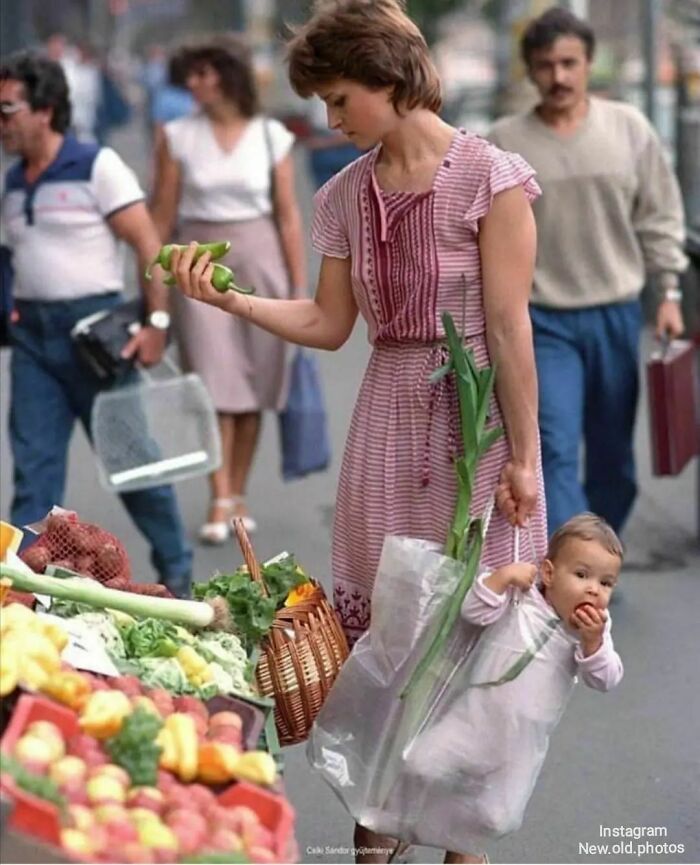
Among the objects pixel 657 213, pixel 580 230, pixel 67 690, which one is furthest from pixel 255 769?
pixel 657 213

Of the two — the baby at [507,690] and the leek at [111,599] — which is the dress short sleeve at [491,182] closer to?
the baby at [507,690]

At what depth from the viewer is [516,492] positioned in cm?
378

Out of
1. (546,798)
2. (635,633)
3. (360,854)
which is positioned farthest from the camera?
(635,633)

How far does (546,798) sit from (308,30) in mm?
2171

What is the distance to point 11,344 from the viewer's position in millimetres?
5992

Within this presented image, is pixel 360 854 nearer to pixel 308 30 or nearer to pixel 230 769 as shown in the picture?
pixel 230 769

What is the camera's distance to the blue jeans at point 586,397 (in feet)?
19.0

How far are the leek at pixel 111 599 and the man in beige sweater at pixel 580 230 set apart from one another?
2.42m

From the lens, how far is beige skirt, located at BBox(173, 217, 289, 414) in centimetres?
723

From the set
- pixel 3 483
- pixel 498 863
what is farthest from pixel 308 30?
pixel 3 483

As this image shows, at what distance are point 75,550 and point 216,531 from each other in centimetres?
339

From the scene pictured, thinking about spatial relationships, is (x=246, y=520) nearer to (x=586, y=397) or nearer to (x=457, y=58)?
(x=586, y=397)

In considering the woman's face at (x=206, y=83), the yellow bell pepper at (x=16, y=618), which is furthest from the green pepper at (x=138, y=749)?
the woman's face at (x=206, y=83)

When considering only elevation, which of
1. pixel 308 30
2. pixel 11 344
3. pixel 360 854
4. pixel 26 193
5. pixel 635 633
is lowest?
pixel 635 633
